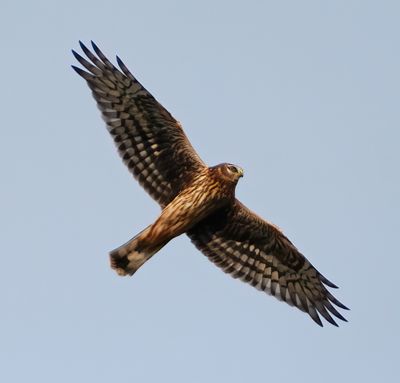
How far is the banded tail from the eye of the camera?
61.9ft

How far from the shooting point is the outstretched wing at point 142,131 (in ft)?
63.3

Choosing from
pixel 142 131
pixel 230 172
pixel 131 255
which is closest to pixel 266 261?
pixel 230 172

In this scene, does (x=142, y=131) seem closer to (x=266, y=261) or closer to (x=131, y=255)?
(x=131, y=255)

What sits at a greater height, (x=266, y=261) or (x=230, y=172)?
(x=230, y=172)

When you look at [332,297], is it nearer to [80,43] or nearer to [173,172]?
[173,172]

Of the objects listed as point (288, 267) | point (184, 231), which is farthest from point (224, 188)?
point (288, 267)

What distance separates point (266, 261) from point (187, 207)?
7.06 ft

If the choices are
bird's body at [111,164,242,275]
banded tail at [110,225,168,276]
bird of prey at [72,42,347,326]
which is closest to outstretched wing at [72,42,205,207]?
bird of prey at [72,42,347,326]

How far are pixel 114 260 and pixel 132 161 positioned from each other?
1.64m

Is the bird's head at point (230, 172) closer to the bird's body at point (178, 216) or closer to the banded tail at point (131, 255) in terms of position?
the bird's body at point (178, 216)

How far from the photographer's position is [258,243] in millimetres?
20359

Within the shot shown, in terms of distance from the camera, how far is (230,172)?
1908 centimetres

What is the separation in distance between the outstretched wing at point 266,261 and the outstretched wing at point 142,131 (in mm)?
948

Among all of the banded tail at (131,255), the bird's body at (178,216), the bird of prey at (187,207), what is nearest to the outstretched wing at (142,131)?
the bird of prey at (187,207)
